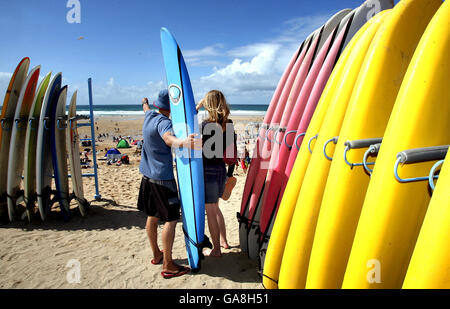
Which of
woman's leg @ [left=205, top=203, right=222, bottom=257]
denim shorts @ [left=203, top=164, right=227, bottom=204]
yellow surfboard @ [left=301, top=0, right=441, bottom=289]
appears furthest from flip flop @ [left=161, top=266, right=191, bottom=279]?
yellow surfboard @ [left=301, top=0, right=441, bottom=289]

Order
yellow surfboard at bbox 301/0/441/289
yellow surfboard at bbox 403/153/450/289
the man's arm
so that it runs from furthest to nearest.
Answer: the man's arm → yellow surfboard at bbox 301/0/441/289 → yellow surfboard at bbox 403/153/450/289

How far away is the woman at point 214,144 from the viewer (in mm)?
2406

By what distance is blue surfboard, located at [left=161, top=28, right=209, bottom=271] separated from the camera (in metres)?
2.38

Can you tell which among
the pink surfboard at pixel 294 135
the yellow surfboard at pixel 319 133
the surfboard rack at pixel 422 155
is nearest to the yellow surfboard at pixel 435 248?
the surfboard rack at pixel 422 155

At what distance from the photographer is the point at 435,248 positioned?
953 millimetres

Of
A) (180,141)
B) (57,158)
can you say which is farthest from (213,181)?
(57,158)

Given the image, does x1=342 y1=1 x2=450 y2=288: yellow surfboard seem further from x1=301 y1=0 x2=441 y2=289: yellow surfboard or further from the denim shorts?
the denim shorts

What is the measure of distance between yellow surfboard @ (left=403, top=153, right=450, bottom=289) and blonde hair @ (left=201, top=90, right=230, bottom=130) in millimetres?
1733

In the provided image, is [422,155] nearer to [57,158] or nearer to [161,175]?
[161,175]

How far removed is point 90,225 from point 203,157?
2.41 meters

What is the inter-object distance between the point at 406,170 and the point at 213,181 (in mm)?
1709

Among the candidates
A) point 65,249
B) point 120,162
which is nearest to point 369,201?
point 65,249

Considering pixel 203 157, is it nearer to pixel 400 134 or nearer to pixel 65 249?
pixel 400 134

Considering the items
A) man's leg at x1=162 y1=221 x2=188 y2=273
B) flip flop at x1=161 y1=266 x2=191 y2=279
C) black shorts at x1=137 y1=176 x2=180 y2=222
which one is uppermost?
black shorts at x1=137 y1=176 x2=180 y2=222
